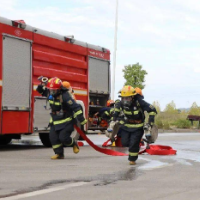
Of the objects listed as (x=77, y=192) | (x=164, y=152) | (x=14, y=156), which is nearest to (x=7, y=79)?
(x=14, y=156)

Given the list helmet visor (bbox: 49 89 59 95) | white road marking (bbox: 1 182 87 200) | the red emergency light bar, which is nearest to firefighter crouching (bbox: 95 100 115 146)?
the red emergency light bar

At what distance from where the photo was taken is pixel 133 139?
10.5m

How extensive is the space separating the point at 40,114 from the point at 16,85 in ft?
3.95

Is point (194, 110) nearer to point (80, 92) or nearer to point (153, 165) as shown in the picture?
point (80, 92)

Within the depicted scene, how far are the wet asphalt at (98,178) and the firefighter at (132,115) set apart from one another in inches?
15.7

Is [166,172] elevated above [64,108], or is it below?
below

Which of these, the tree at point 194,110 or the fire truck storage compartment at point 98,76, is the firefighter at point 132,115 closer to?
the fire truck storage compartment at point 98,76

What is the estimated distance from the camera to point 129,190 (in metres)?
6.68

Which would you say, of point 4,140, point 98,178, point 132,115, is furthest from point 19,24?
point 98,178

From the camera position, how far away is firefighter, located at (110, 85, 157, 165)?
10367mm

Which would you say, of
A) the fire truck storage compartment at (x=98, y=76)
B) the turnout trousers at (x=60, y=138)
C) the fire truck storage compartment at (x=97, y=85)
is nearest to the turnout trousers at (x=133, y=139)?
the turnout trousers at (x=60, y=138)

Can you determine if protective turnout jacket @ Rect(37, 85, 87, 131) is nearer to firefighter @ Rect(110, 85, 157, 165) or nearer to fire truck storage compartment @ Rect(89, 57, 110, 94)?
firefighter @ Rect(110, 85, 157, 165)

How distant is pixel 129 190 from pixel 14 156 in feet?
18.5

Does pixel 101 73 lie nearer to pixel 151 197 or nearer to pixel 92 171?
pixel 92 171
